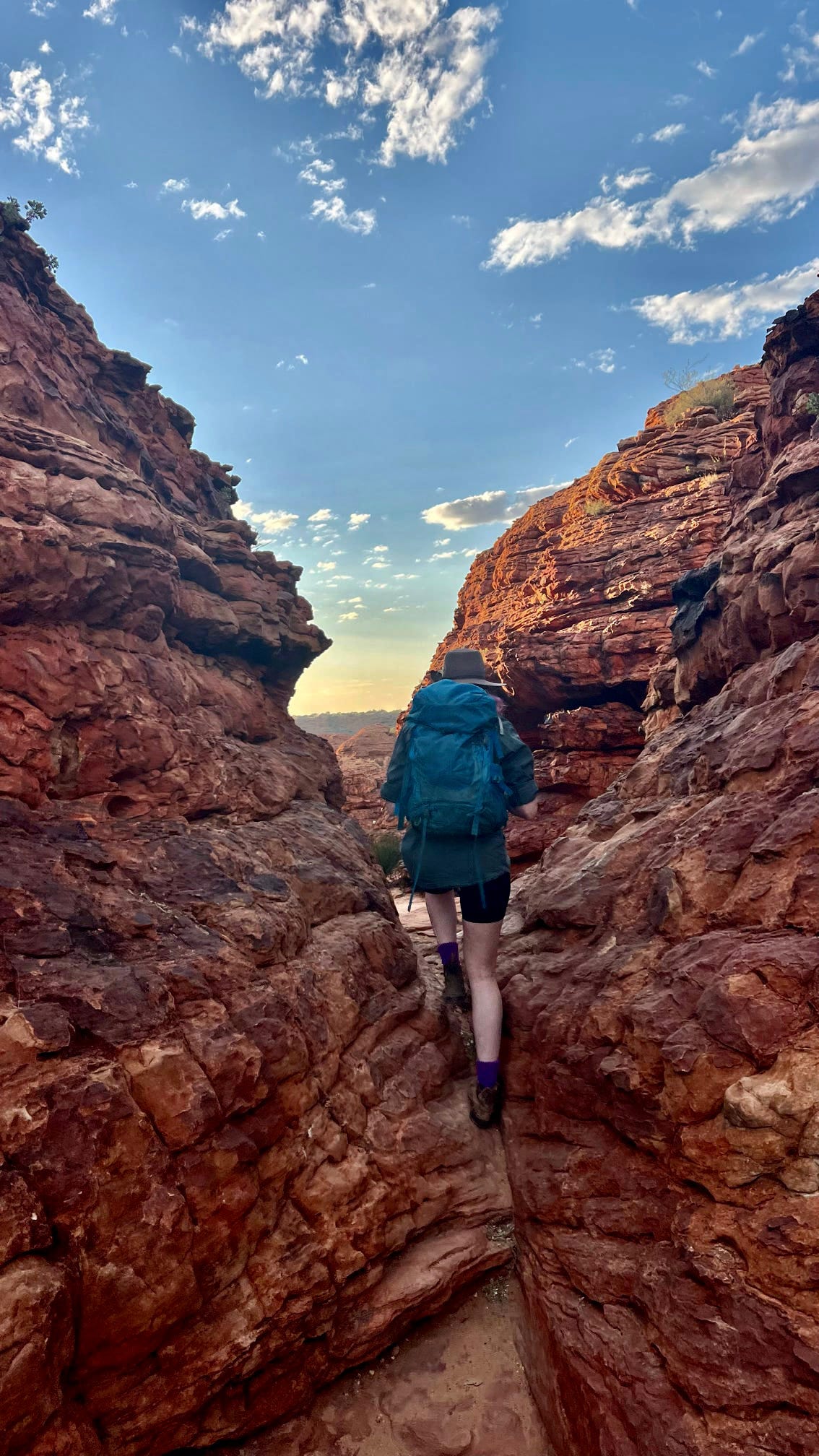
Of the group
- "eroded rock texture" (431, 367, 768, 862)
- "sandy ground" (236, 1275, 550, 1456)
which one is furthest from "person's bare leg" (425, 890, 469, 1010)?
"eroded rock texture" (431, 367, 768, 862)

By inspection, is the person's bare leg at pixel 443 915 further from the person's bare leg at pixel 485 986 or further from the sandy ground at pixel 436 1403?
the sandy ground at pixel 436 1403

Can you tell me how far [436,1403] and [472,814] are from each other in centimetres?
304

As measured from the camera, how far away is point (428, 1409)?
10.5 ft

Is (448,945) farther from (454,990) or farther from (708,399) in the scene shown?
(708,399)

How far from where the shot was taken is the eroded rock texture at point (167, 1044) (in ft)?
8.56

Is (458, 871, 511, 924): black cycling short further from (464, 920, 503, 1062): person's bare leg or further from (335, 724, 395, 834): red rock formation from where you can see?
(335, 724, 395, 834): red rock formation

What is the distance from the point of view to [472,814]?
4.24 meters

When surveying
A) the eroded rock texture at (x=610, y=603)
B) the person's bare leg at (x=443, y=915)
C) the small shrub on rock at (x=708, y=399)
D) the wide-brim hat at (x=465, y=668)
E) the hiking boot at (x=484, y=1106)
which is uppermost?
the small shrub on rock at (x=708, y=399)

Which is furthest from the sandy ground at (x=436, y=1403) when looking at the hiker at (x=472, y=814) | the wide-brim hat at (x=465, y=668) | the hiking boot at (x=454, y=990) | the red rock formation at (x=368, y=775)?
the red rock formation at (x=368, y=775)

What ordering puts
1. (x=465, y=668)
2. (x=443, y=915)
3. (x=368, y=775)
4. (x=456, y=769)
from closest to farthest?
(x=456, y=769)
(x=465, y=668)
(x=443, y=915)
(x=368, y=775)

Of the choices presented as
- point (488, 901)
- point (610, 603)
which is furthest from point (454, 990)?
point (610, 603)

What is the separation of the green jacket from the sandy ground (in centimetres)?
238

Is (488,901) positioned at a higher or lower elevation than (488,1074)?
higher

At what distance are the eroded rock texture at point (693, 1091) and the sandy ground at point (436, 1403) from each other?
0.68ft
